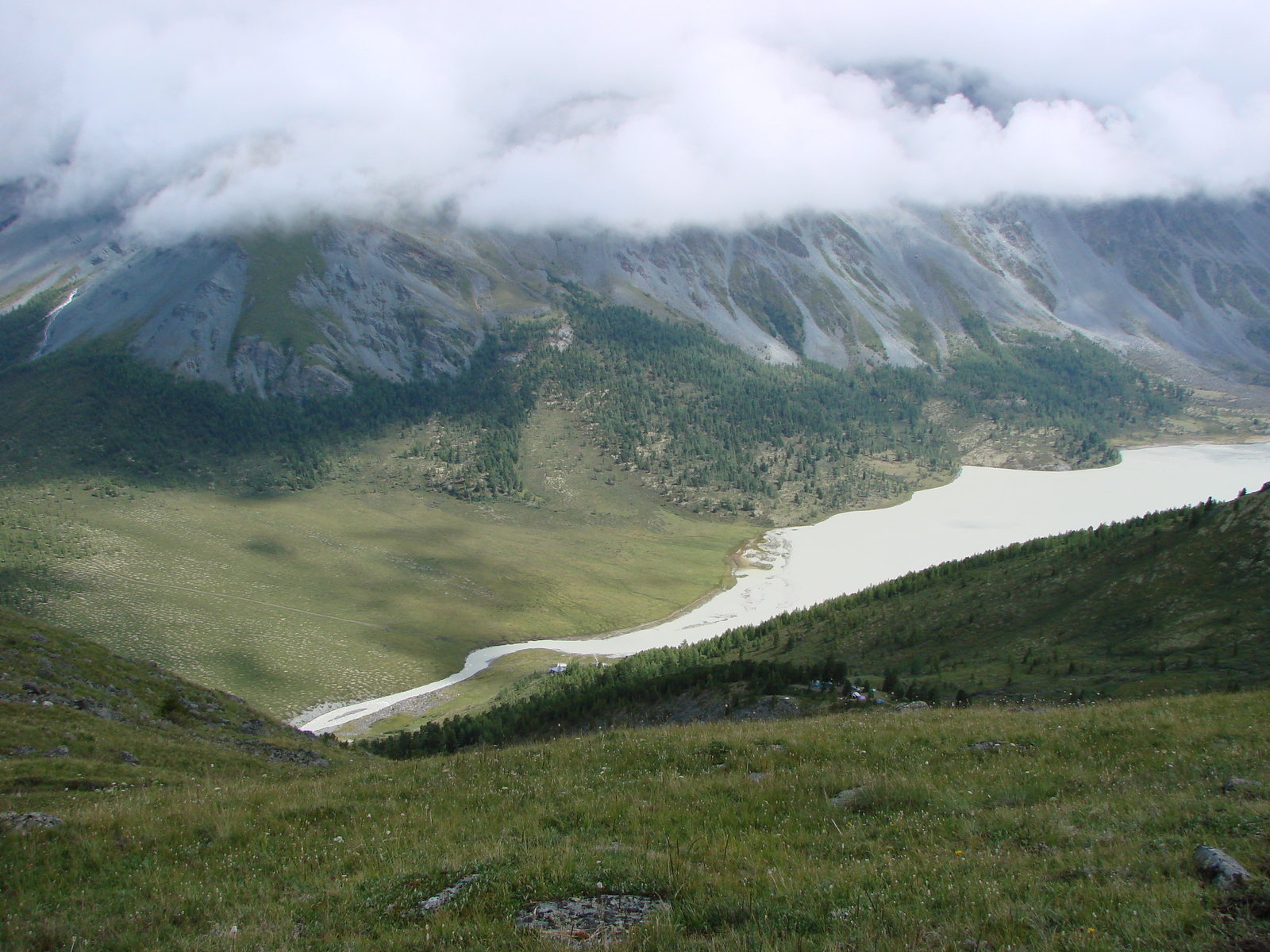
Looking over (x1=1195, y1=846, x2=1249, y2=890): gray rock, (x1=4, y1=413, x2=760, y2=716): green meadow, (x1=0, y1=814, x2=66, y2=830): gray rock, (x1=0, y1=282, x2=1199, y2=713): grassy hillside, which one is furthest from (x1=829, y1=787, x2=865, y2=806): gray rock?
(x1=4, y1=413, x2=760, y2=716): green meadow

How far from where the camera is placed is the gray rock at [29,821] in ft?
38.4

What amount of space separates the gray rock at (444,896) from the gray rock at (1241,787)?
11039 mm

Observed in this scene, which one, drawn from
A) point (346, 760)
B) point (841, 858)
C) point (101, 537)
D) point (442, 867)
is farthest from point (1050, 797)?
point (101, 537)

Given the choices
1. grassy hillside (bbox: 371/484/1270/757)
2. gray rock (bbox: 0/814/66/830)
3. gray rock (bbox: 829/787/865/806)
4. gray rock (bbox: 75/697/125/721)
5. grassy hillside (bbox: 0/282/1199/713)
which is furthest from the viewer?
grassy hillside (bbox: 0/282/1199/713)

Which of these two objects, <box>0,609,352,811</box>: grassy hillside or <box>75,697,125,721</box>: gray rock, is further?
<box>75,697,125,721</box>: gray rock

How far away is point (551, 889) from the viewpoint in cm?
877

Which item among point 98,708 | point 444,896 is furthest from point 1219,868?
point 98,708

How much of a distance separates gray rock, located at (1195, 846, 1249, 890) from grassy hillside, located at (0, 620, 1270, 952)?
0.65 ft

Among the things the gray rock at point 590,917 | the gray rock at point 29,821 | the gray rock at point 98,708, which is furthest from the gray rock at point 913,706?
the gray rock at point 98,708

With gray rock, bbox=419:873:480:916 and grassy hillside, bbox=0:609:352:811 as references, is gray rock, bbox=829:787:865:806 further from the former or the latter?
grassy hillside, bbox=0:609:352:811

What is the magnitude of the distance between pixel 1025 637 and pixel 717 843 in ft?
126

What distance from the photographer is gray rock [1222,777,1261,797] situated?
10898 millimetres

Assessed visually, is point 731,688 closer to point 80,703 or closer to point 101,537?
point 80,703

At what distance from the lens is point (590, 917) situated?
8133 mm
